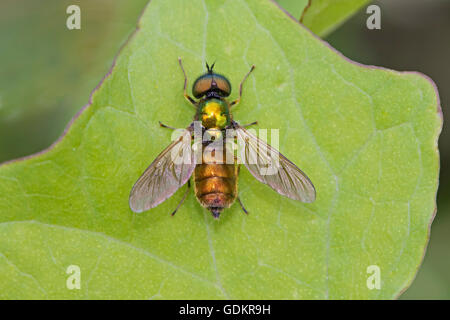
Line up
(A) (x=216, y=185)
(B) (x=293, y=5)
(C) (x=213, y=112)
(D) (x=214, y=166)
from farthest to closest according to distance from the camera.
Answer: (B) (x=293, y=5) → (C) (x=213, y=112) → (D) (x=214, y=166) → (A) (x=216, y=185)

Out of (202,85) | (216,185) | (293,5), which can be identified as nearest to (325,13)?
(293,5)

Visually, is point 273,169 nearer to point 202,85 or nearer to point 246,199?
Result: point 246,199

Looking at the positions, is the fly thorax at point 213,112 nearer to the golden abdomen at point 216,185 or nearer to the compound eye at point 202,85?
the compound eye at point 202,85

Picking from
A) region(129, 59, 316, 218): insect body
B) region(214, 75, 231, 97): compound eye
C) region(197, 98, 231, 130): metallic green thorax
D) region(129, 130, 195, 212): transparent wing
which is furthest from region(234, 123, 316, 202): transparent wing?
region(129, 130, 195, 212): transparent wing

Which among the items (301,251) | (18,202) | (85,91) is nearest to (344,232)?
(301,251)

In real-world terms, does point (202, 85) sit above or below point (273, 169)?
above

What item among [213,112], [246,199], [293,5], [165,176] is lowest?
[246,199]
